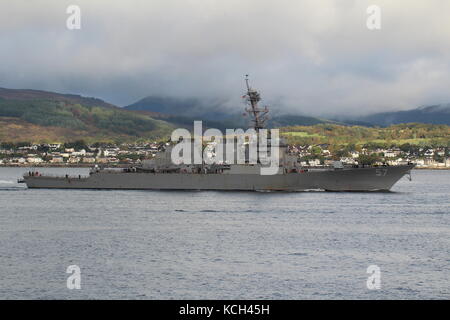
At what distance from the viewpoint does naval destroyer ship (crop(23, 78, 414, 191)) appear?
198 feet

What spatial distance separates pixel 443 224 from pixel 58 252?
23.4 m

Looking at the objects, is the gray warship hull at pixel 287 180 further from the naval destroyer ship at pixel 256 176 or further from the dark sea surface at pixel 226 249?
the dark sea surface at pixel 226 249


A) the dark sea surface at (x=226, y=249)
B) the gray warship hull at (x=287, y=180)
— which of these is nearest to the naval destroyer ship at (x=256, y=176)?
the gray warship hull at (x=287, y=180)

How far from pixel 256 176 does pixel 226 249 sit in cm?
Result: 2972

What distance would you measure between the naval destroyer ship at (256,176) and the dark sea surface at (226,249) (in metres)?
6.88

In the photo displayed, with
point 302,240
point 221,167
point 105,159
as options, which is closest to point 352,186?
point 221,167

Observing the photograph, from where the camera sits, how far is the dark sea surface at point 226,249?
2334 centimetres

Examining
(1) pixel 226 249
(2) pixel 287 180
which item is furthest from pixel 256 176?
(1) pixel 226 249

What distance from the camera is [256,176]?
198 ft

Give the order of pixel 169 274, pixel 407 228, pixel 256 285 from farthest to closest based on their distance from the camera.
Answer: pixel 407 228
pixel 169 274
pixel 256 285

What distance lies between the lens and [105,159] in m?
190

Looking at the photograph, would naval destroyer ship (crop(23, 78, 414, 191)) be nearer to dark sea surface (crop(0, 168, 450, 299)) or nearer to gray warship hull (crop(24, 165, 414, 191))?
gray warship hull (crop(24, 165, 414, 191))
